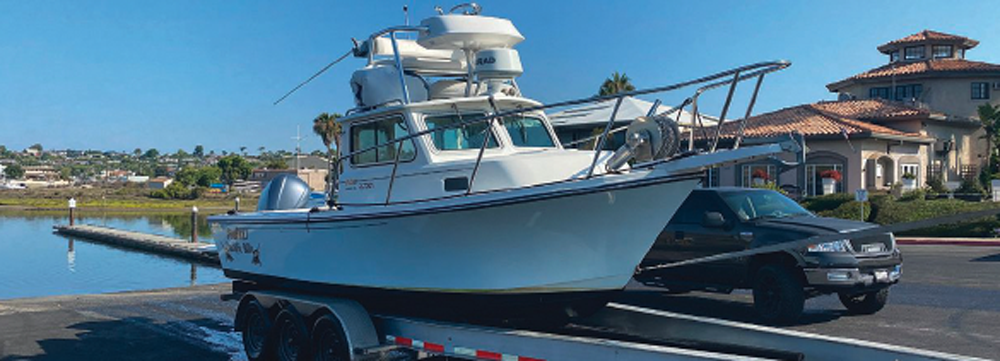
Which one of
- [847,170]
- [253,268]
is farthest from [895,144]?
[253,268]

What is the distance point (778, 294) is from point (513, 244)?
14.6 ft

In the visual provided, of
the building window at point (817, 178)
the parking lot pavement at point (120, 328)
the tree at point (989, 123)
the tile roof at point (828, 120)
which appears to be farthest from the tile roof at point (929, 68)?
the parking lot pavement at point (120, 328)

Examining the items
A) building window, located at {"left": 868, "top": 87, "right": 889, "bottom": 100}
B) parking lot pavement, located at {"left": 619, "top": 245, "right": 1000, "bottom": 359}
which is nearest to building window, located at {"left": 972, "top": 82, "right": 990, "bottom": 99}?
building window, located at {"left": 868, "top": 87, "right": 889, "bottom": 100}

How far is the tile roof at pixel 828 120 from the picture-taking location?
3247 centimetres

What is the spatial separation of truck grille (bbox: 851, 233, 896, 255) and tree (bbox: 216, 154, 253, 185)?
311 feet

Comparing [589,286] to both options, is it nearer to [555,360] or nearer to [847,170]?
[555,360]

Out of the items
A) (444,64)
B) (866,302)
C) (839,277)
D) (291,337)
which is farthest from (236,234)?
(866,302)

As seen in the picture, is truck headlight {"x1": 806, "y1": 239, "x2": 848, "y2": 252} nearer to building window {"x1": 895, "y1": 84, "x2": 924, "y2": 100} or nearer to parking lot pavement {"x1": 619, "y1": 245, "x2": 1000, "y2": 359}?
parking lot pavement {"x1": 619, "y1": 245, "x2": 1000, "y2": 359}

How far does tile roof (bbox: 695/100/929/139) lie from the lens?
32.5 metres

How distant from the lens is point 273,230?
9820mm

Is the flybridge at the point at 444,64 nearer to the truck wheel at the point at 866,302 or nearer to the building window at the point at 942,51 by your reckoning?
the truck wheel at the point at 866,302

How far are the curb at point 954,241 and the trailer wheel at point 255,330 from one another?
18.2 m

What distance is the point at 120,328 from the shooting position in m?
12.2

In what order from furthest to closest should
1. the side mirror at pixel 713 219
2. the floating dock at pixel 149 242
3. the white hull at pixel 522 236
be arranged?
the floating dock at pixel 149 242 < the side mirror at pixel 713 219 < the white hull at pixel 522 236
